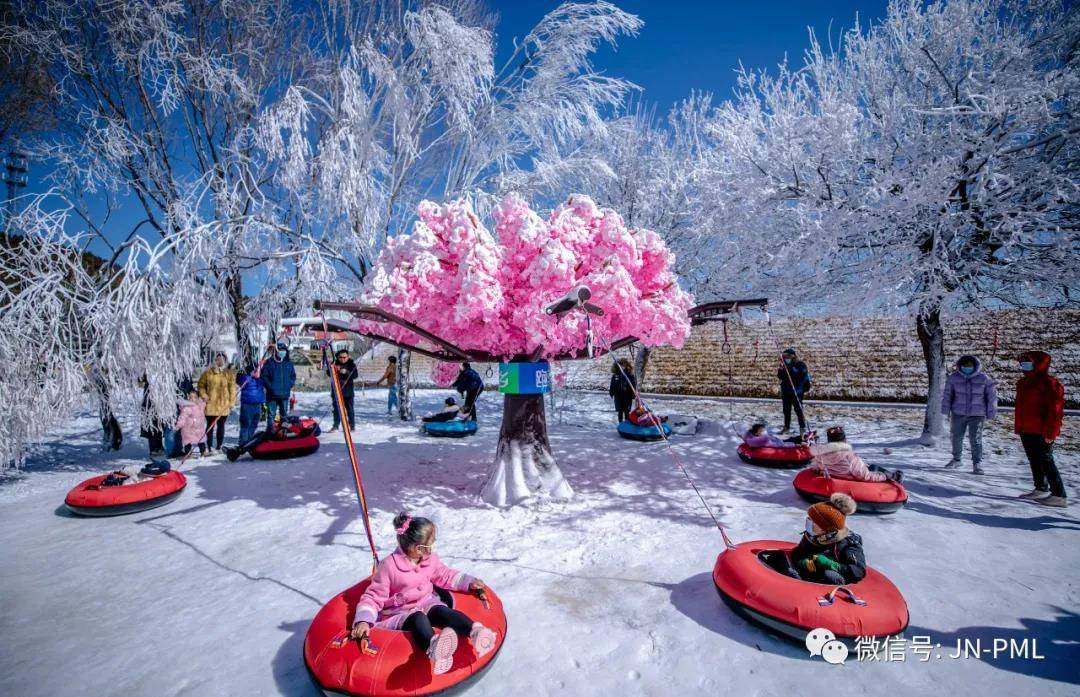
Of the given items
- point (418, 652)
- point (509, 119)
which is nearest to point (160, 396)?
point (418, 652)

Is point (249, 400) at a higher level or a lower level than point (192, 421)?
higher

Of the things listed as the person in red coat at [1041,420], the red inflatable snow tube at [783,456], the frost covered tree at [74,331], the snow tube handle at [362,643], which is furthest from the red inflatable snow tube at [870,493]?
the frost covered tree at [74,331]

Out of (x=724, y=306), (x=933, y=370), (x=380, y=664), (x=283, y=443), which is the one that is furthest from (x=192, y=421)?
(x=933, y=370)

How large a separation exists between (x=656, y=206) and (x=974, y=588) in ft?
42.5

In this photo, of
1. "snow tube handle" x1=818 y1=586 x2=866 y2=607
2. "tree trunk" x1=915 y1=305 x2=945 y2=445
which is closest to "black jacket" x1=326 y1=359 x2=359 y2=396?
"snow tube handle" x1=818 y1=586 x2=866 y2=607

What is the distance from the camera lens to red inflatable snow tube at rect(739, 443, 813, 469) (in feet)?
26.2

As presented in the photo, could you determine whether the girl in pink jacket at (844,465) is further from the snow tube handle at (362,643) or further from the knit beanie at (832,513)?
the snow tube handle at (362,643)

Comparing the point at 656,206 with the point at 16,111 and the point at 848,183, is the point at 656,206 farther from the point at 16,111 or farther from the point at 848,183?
the point at 16,111

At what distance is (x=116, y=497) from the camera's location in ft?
19.6

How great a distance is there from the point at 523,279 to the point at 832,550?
13.8 ft

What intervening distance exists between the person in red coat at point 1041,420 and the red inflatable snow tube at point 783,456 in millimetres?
2631

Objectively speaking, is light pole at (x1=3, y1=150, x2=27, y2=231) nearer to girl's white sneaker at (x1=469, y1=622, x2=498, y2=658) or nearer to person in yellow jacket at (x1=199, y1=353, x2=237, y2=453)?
person in yellow jacket at (x1=199, y1=353, x2=237, y2=453)

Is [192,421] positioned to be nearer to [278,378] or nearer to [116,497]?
[278,378]

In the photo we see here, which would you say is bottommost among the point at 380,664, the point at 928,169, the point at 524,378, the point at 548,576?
the point at 548,576
